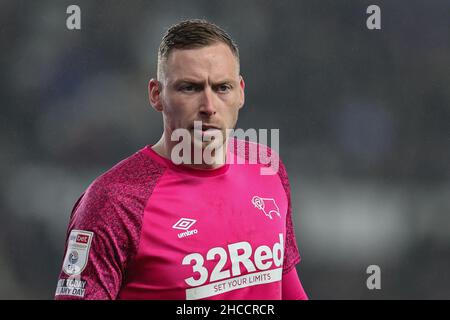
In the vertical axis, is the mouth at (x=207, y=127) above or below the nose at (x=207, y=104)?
below

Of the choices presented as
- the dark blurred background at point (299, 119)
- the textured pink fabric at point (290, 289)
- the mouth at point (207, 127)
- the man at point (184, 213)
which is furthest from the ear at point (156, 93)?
the dark blurred background at point (299, 119)

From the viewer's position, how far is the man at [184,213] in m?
2.44

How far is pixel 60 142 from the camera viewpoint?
21.3ft

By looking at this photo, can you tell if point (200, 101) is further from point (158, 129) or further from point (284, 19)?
point (284, 19)

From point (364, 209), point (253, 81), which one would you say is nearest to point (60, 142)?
point (253, 81)

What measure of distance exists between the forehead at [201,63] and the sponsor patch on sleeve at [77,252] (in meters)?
0.64

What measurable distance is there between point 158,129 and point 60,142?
899 millimetres

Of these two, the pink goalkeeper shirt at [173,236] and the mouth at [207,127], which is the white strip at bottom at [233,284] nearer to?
the pink goalkeeper shirt at [173,236]

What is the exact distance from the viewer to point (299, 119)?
22.0ft

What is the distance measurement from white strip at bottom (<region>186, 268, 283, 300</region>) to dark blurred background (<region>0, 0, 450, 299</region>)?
379 cm

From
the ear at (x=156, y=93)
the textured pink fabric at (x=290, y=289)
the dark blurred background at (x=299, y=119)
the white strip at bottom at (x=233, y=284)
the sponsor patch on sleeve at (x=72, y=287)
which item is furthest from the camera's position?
the dark blurred background at (x=299, y=119)

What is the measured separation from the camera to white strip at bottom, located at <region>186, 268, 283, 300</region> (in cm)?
250

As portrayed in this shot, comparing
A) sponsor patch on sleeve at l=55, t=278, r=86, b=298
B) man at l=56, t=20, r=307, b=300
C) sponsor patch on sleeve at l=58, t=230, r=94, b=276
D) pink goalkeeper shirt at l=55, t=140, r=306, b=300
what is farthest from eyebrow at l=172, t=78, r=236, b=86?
sponsor patch on sleeve at l=55, t=278, r=86, b=298

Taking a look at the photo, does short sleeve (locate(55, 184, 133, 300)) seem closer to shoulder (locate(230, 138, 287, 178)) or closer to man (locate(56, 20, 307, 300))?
man (locate(56, 20, 307, 300))
